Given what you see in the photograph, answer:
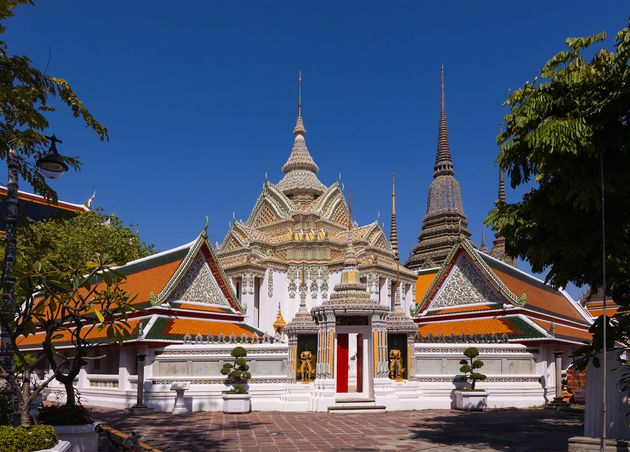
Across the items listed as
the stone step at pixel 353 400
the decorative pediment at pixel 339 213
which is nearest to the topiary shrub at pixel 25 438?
the stone step at pixel 353 400

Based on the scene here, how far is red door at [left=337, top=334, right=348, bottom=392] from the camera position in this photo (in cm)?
1891

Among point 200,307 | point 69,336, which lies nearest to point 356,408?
point 200,307

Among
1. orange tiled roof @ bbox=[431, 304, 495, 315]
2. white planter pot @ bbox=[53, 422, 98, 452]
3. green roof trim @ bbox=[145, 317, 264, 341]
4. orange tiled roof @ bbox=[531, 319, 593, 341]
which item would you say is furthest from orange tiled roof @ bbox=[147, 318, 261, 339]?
orange tiled roof @ bbox=[531, 319, 593, 341]

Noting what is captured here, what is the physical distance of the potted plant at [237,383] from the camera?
17109 millimetres

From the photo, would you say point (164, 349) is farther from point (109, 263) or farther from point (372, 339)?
point (109, 263)

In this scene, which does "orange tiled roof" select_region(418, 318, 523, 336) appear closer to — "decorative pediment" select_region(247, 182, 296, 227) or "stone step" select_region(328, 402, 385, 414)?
"stone step" select_region(328, 402, 385, 414)

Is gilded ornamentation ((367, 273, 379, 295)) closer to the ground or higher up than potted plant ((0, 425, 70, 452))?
higher up

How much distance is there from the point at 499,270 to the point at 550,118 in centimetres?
1808

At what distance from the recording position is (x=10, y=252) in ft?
27.0

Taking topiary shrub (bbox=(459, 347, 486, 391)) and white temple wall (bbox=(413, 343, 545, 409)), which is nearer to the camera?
topiary shrub (bbox=(459, 347, 486, 391))

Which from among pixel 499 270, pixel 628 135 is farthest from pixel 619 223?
pixel 499 270

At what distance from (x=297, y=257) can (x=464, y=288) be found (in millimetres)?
11159

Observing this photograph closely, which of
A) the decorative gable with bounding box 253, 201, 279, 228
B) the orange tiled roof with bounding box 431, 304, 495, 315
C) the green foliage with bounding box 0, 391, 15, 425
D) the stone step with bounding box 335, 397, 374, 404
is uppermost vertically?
the decorative gable with bounding box 253, 201, 279, 228

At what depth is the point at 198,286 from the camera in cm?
2358
